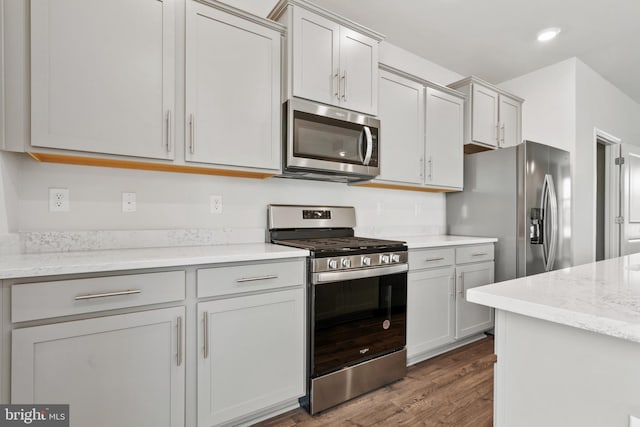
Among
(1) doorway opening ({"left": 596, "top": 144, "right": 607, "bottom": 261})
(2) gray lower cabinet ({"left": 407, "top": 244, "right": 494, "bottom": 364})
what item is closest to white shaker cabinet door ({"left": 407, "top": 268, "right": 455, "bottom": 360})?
(2) gray lower cabinet ({"left": 407, "top": 244, "right": 494, "bottom": 364})

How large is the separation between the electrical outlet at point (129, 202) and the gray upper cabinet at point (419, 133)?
5.54 feet

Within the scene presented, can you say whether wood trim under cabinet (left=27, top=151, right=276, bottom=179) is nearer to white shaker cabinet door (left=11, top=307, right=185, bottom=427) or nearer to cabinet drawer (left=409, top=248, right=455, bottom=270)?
white shaker cabinet door (left=11, top=307, right=185, bottom=427)

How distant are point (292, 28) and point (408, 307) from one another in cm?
202

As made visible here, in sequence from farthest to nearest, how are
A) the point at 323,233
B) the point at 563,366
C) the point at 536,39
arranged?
the point at 536,39
the point at 323,233
the point at 563,366

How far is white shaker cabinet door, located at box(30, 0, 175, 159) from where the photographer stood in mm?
1396

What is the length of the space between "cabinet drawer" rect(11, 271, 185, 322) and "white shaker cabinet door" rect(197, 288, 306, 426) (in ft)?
0.61

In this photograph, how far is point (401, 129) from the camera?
2689 millimetres

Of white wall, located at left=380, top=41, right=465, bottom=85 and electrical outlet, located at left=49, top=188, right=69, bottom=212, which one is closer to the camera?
electrical outlet, located at left=49, top=188, right=69, bottom=212

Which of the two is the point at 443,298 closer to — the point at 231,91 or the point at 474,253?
→ the point at 474,253

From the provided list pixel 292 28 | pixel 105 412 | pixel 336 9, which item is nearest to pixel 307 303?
pixel 105 412

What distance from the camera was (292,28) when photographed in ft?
6.56

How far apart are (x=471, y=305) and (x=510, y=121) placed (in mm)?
2059

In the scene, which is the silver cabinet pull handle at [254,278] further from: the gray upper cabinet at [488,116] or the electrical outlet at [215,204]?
the gray upper cabinet at [488,116]

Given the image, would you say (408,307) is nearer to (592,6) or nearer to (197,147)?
(197,147)
